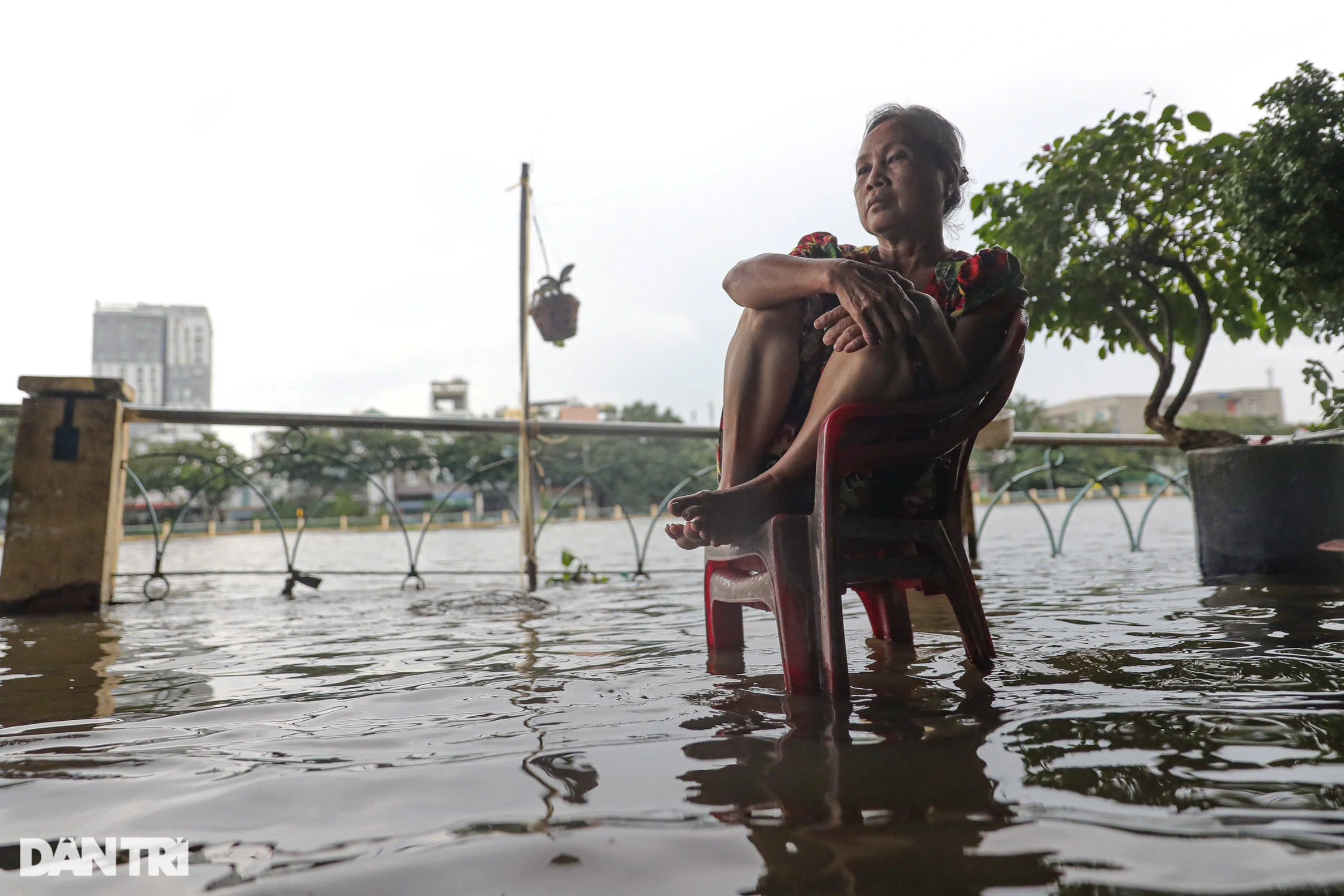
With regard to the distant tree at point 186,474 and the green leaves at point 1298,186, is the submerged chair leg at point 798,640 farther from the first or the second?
the distant tree at point 186,474

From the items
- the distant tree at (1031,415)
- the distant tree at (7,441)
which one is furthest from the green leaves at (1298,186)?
the distant tree at (1031,415)

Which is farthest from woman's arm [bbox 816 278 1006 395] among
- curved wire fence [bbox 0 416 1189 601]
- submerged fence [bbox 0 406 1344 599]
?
curved wire fence [bbox 0 416 1189 601]

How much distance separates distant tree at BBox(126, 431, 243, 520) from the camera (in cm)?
382

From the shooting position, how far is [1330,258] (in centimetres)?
286

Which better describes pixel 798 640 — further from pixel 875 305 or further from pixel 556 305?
pixel 556 305

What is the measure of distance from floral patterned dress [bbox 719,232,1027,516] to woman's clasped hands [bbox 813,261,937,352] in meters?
0.18

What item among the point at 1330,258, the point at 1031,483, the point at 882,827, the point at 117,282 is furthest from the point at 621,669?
the point at 117,282

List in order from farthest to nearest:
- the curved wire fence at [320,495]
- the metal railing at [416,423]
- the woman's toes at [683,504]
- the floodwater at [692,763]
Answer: the curved wire fence at [320,495]
the metal railing at [416,423]
the woman's toes at [683,504]
the floodwater at [692,763]

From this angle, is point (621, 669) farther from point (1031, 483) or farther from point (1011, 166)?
point (1031, 483)

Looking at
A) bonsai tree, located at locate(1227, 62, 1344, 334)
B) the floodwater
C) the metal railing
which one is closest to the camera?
the floodwater

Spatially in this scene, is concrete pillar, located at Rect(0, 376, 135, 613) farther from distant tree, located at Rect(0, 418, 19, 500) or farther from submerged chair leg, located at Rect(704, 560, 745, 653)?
submerged chair leg, located at Rect(704, 560, 745, 653)

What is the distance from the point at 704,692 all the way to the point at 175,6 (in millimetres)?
12223

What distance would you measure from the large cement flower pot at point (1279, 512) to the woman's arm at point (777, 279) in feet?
8.41

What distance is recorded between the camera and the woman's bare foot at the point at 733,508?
1489mm
